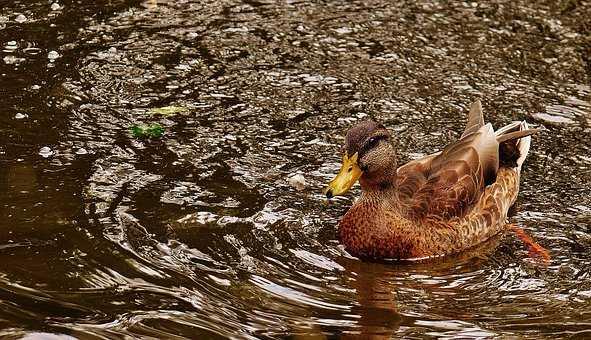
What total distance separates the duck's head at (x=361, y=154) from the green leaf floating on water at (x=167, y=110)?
2571mm

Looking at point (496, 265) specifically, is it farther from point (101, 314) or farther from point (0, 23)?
point (0, 23)

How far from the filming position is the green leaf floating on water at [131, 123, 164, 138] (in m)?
9.63

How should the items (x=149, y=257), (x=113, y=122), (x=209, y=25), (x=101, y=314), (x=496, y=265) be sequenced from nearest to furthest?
(x=101, y=314) → (x=149, y=257) → (x=496, y=265) → (x=113, y=122) → (x=209, y=25)

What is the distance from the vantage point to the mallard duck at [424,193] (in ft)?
26.7

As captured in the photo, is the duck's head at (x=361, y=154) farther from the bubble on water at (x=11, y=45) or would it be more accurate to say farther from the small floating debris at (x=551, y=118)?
the bubble on water at (x=11, y=45)

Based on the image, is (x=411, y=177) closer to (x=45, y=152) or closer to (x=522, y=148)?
(x=522, y=148)

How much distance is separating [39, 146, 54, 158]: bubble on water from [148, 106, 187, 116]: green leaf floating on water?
4.12 feet

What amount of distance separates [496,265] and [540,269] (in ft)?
1.23

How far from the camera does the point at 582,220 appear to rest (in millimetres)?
8625

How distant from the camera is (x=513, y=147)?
9.62 meters

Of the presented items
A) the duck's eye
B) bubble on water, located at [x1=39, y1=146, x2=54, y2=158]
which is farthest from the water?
the duck's eye

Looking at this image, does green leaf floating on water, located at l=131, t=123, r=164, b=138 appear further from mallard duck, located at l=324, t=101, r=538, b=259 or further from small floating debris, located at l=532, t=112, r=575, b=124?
small floating debris, located at l=532, t=112, r=575, b=124

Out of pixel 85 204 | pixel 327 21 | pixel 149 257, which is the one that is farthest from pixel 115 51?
pixel 149 257

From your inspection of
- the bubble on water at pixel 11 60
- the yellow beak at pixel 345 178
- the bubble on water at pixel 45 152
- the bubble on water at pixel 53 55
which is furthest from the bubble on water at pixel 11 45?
the yellow beak at pixel 345 178
